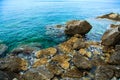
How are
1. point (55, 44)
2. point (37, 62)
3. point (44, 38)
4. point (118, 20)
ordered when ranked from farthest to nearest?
1. point (118, 20)
2. point (44, 38)
3. point (55, 44)
4. point (37, 62)

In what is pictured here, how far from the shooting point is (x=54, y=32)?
34.6m

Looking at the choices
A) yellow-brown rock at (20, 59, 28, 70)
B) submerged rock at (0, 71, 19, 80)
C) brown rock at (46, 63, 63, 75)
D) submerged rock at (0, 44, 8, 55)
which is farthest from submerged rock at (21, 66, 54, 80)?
submerged rock at (0, 44, 8, 55)

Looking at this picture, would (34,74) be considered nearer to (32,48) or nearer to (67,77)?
(67,77)

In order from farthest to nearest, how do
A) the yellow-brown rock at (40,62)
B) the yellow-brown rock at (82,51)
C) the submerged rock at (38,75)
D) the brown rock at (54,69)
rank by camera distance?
the yellow-brown rock at (82,51) < the yellow-brown rock at (40,62) < the brown rock at (54,69) < the submerged rock at (38,75)

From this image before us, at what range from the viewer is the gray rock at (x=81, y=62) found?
2097 cm

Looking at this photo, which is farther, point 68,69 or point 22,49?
point 22,49

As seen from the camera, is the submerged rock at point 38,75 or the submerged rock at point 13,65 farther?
the submerged rock at point 13,65

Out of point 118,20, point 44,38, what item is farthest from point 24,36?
point 118,20

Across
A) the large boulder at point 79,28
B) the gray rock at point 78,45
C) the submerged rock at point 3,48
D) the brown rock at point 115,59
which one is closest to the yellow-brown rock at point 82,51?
the gray rock at point 78,45

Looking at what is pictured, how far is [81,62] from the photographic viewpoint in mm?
21391

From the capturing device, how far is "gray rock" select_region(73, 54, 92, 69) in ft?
68.8

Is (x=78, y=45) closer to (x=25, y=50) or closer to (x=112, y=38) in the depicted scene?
(x=112, y=38)

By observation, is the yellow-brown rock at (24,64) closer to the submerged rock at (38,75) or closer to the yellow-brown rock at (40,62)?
the yellow-brown rock at (40,62)

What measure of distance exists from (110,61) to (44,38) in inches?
515
